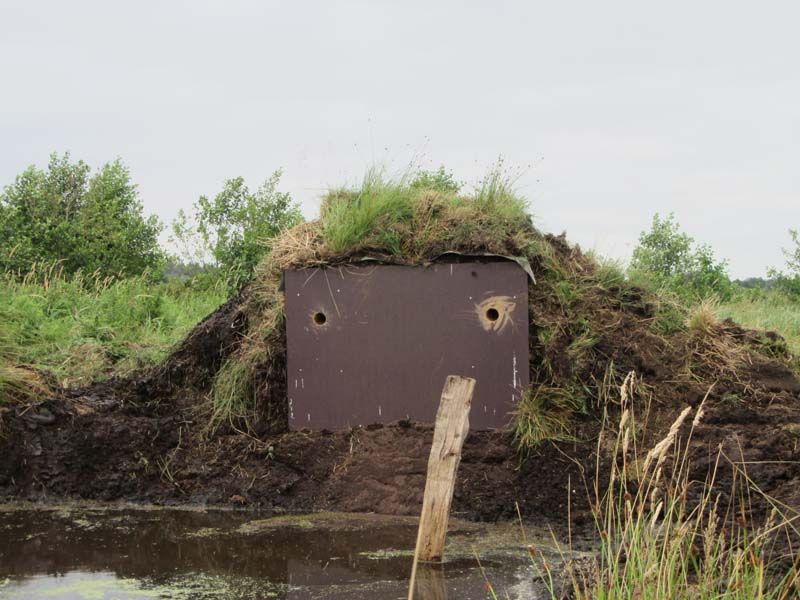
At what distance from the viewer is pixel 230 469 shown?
26.9ft

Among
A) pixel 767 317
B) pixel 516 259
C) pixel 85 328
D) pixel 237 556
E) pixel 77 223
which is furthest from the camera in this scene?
pixel 77 223

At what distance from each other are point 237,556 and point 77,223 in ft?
44.9

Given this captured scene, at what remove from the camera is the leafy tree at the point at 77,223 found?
1825cm

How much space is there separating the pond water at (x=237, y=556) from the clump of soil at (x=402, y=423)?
0.33 m

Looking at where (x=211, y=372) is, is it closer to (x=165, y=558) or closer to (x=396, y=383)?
(x=396, y=383)

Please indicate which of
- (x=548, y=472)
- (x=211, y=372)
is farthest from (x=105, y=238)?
(x=548, y=472)

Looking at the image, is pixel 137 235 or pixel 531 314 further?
pixel 137 235

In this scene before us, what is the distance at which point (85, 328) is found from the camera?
36.9ft

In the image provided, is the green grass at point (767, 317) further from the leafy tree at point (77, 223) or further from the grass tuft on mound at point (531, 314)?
the leafy tree at point (77, 223)

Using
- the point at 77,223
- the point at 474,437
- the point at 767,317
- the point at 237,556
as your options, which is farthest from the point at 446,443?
the point at 77,223

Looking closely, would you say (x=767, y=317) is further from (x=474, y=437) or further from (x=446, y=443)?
(x=446, y=443)

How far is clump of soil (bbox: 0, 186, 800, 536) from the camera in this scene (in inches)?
299

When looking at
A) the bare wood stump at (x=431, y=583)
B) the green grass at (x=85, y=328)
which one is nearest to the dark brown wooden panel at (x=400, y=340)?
the bare wood stump at (x=431, y=583)

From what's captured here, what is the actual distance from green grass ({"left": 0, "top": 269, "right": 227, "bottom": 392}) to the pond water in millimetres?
2157
